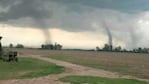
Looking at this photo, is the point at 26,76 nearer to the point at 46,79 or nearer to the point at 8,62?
the point at 46,79

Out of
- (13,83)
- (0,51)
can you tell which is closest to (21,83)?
(13,83)

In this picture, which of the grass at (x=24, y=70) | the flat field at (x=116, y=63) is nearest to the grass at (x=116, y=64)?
the flat field at (x=116, y=63)

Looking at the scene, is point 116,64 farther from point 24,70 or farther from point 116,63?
point 24,70

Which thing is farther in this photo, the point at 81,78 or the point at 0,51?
the point at 0,51

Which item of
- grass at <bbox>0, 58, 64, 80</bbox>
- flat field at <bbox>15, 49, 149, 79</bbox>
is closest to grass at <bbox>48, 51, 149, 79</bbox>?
flat field at <bbox>15, 49, 149, 79</bbox>

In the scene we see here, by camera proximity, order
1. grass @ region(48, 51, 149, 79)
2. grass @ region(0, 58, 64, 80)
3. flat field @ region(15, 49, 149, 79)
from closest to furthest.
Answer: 1. grass @ region(0, 58, 64, 80)
2. grass @ region(48, 51, 149, 79)
3. flat field @ region(15, 49, 149, 79)

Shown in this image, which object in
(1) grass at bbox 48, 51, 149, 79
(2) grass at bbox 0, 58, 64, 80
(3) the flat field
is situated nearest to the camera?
(2) grass at bbox 0, 58, 64, 80

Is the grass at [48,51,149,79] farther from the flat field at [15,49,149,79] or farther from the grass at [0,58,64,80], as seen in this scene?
the grass at [0,58,64,80]

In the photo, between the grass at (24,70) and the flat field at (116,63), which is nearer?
the grass at (24,70)

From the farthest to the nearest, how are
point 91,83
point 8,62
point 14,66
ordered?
point 8,62 → point 14,66 → point 91,83

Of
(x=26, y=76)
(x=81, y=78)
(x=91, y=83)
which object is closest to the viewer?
(x=91, y=83)

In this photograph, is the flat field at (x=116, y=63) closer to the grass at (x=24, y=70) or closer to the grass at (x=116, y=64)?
the grass at (x=116, y=64)

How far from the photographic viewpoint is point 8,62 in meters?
50.2

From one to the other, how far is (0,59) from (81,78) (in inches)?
868
